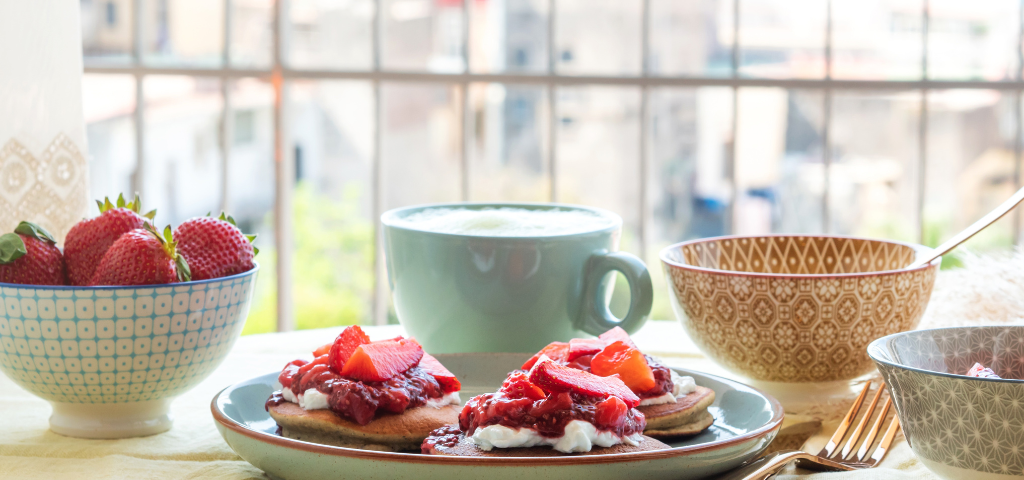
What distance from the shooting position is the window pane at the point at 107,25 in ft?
27.1

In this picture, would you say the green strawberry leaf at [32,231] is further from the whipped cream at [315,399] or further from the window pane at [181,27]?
the window pane at [181,27]

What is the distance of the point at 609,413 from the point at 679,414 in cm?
10

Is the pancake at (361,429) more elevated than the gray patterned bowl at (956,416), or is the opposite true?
the gray patterned bowl at (956,416)

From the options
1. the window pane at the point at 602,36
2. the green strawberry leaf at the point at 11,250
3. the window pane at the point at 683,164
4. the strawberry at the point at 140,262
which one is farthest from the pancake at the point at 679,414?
the window pane at the point at 683,164

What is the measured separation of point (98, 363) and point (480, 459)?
12.2 inches

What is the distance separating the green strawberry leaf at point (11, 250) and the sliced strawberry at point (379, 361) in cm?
25

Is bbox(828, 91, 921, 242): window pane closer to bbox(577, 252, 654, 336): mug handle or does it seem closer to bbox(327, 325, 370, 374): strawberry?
bbox(577, 252, 654, 336): mug handle

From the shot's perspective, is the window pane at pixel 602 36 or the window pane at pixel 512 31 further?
the window pane at pixel 602 36

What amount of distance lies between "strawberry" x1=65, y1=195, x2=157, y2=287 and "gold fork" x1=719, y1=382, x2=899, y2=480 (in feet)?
1.51

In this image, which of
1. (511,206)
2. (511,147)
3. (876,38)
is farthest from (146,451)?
(876,38)

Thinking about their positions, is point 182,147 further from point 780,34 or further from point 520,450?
point 520,450

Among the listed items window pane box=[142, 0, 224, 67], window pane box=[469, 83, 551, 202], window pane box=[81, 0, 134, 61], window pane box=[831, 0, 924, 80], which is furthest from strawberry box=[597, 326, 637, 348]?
window pane box=[81, 0, 134, 61]

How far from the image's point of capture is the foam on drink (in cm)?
74

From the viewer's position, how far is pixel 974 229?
655mm
